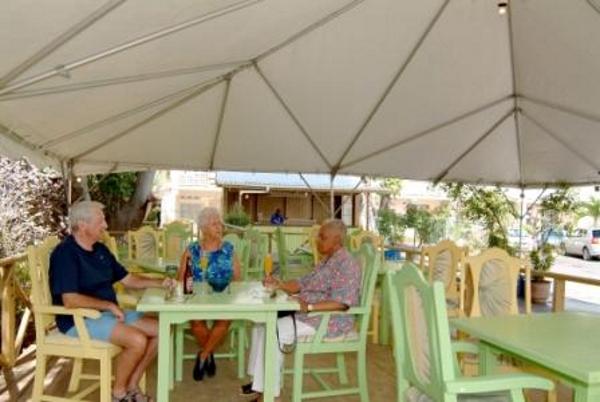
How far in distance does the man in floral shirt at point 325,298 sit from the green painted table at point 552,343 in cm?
87

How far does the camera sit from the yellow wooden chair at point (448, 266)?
4676mm

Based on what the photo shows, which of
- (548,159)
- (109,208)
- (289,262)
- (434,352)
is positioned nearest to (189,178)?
(109,208)

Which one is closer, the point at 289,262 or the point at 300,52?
the point at 300,52

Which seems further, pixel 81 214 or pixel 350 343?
pixel 350 343

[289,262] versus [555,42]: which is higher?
[555,42]

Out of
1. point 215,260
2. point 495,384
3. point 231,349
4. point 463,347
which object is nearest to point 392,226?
point 231,349

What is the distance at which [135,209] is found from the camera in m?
12.5

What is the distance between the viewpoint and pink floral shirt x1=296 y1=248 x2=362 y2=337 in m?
3.42

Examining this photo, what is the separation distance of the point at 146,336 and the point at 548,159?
220 inches

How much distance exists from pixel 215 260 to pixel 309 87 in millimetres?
2269

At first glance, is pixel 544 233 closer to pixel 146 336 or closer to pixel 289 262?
pixel 289 262

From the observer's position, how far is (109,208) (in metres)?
12.9

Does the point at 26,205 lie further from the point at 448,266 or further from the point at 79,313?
the point at 448,266

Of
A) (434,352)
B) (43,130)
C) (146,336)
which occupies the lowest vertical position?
(146,336)
